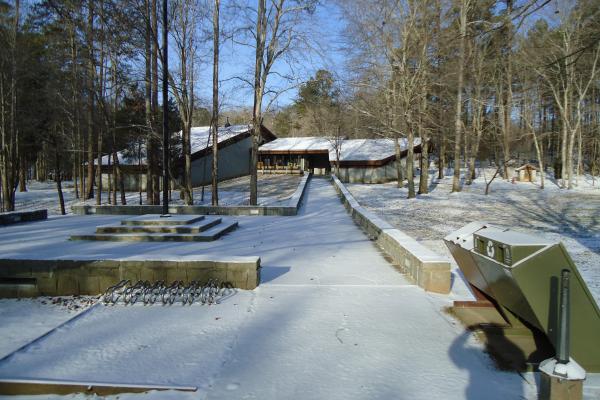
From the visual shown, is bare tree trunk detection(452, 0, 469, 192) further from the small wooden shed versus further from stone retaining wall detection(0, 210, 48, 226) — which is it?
stone retaining wall detection(0, 210, 48, 226)

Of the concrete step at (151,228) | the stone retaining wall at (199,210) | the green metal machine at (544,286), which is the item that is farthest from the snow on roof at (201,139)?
the green metal machine at (544,286)

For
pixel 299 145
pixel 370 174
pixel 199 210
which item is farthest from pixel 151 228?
pixel 299 145

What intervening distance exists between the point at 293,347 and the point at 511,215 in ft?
49.2

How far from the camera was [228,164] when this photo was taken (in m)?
40.1

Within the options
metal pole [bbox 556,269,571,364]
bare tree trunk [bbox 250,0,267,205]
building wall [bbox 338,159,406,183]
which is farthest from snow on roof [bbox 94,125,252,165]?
metal pole [bbox 556,269,571,364]

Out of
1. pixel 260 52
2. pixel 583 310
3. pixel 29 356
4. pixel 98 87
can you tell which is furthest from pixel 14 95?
pixel 583 310

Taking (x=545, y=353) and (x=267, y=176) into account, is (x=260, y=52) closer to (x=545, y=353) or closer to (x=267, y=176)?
(x=545, y=353)

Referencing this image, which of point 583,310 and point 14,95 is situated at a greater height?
point 14,95

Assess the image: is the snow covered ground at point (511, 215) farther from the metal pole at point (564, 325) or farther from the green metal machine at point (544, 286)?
the metal pole at point (564, 325)

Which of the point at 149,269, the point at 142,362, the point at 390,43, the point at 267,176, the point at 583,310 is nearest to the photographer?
the point at 583,310

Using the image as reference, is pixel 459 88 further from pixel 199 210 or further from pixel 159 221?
pixel 159 221

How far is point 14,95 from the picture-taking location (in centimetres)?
2111

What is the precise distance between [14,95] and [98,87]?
191 inches

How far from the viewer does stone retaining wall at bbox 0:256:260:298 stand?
5797 mm
